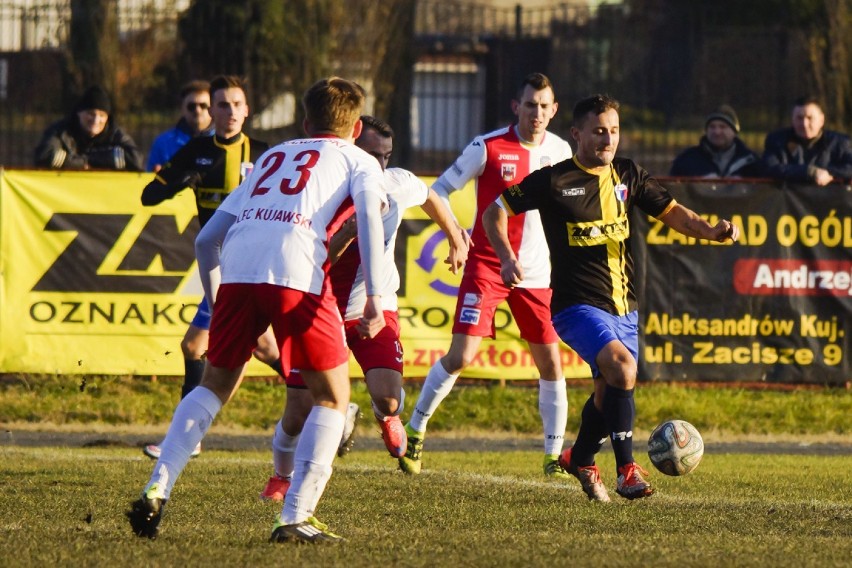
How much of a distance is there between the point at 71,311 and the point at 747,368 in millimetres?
5815

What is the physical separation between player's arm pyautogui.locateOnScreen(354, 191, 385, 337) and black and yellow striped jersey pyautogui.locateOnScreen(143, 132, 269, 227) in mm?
4023

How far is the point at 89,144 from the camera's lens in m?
13.8

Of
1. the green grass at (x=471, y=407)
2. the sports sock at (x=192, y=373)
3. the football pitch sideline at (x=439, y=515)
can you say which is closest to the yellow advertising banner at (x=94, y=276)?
the green grass at (x=471, y=407)

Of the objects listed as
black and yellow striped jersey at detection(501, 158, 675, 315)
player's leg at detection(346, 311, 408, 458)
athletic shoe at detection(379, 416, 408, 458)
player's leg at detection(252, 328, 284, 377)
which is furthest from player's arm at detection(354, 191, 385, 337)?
player's leg at detection(252, 328, 284, 377)

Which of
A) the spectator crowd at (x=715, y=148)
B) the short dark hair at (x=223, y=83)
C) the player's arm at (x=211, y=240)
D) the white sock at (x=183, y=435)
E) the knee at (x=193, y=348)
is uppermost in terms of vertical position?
the short dark hair at (x=223, y=83)

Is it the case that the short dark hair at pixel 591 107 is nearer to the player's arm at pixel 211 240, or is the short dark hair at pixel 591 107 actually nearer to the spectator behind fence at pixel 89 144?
the player's arm at pixel 211 240

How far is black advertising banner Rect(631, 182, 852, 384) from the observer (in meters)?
13.3

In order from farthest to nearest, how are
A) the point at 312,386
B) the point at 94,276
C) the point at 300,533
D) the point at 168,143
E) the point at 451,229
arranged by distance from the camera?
the point at 168,143 → the point at 94,276 → the point at 451,229 → the point at 312,386 → the point at 300,533

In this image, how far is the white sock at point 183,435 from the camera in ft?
20.6

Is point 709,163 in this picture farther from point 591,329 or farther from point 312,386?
point 312,386

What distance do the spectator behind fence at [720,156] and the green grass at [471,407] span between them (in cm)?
198

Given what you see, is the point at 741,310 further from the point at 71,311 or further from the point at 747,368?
the point at 71,311

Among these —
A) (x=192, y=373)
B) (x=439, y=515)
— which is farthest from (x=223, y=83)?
(x=439, y=515)

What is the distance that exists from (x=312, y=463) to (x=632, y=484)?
227 cm
